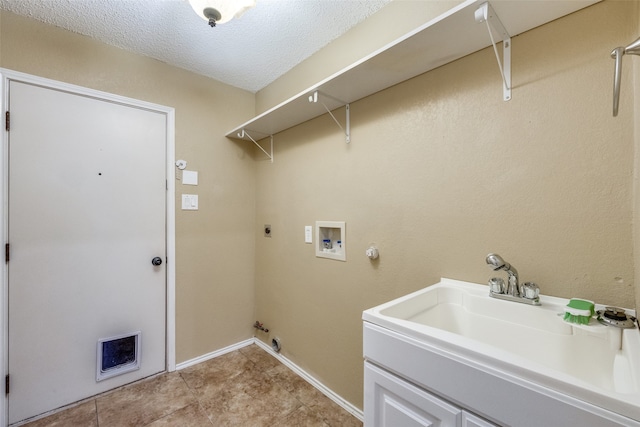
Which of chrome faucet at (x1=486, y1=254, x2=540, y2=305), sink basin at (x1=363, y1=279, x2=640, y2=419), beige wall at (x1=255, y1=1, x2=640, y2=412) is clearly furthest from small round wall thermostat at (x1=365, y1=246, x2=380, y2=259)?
chrome faucet at (x1=486, y1=254, x2=540, y2=305)

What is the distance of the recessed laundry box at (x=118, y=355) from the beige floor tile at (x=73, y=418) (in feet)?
0.61

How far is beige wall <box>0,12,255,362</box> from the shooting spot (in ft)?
6.05

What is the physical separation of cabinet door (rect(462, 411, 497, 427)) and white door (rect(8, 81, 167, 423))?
224 centimetres

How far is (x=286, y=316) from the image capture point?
231cm

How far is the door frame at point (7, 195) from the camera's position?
1.57 m

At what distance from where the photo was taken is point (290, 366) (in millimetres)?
2223

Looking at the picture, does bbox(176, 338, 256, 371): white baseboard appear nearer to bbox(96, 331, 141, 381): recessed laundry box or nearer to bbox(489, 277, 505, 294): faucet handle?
bbox(96, 331, 141, 381): recessed laundry box

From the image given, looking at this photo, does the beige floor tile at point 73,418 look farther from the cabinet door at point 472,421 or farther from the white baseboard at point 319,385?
the cabinet door at point 472,421

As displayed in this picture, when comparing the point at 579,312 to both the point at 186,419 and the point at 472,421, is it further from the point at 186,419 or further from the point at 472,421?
the point at 186,419

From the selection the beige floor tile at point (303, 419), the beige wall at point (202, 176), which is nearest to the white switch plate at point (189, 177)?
the beige wall at point (202, 176)

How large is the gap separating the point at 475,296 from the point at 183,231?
7.23 ft

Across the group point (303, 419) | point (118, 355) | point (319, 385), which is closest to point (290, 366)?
point (319, 385)

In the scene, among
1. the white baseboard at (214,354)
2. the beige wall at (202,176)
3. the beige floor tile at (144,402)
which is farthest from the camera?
the white baseboard at (214,354)

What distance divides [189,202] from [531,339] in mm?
2426
